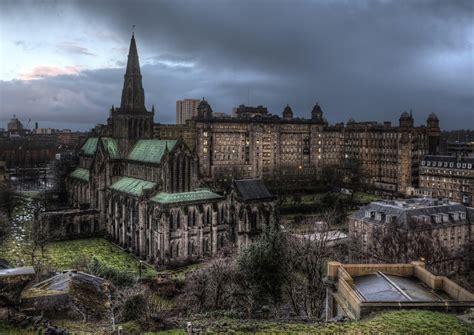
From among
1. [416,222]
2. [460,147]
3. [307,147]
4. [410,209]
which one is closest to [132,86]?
[410,209]

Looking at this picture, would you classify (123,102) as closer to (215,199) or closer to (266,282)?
(215,199)

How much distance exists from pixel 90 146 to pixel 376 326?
284 ft

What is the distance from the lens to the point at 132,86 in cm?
8156

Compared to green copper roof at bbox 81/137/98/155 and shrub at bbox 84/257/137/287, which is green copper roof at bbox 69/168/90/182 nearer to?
green copper roof at bbox 81/137/98/155

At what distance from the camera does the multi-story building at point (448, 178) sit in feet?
348

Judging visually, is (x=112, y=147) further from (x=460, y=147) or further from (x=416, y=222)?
(x=460, y=147)

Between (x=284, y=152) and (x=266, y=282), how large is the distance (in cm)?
11505

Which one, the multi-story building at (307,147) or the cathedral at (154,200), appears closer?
the cathedral at (154,200)

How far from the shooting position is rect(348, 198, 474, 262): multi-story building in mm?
58156

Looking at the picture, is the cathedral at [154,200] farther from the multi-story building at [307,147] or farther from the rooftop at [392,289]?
the multi-story building at [307,147]

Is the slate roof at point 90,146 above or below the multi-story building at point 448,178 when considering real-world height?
above

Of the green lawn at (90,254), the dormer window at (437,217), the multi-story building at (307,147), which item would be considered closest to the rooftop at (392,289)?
the green lawn at (90,254)

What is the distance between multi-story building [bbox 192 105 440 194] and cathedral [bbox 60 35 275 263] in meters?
55.8

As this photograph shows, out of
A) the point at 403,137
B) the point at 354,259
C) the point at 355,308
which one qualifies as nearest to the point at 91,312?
the point at 355,308
